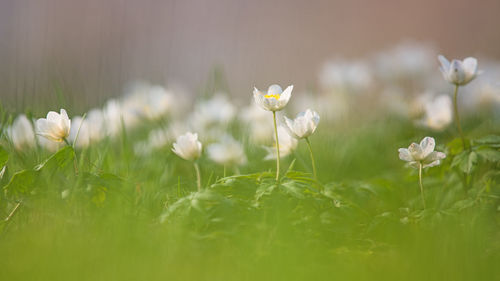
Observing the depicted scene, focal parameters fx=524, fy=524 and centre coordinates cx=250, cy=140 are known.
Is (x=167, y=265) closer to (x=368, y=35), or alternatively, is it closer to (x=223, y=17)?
(x=223, y=17)

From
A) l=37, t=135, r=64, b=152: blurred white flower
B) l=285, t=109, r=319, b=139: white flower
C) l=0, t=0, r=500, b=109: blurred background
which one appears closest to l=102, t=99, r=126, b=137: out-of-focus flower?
l=0, t=0, r=500, b=109: blurred background

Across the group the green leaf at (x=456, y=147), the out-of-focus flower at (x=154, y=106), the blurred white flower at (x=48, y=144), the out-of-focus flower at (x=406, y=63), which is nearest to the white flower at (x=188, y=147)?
the blurred white flower at (x=48, y=144)

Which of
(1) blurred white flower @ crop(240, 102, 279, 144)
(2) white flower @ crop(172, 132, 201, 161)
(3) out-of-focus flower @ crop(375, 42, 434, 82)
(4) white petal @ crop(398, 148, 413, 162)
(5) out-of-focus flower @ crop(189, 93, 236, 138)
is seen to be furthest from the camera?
(3) out-of-focus flower @ crop(375, 42, 434, 82)

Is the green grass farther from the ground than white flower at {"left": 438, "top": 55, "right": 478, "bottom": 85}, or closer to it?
closer to it

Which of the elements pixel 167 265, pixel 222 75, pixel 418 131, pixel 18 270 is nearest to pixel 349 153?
pixel 418 131

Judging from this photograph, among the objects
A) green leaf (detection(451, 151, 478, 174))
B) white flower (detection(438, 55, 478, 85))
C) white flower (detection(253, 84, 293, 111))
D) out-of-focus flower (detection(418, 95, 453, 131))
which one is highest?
white flower (detection(438, 55, 478, 85))

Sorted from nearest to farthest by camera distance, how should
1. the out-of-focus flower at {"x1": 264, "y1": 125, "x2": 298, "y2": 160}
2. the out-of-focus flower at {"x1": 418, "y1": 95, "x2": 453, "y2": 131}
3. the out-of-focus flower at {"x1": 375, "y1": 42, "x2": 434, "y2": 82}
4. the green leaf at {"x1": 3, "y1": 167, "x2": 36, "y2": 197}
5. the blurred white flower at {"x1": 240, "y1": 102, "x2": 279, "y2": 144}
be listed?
the green leaf at {"x1": 3, "y1": 167, "x2": 36, "y2": 197} → the out-of-focus flower at {"x1": 264, "y1": 125, "x2": 298, "y2": 160} → the out-of-focus flower at {"x1": 418, "y1": 95, "x2": 453, "y2": 131} → the blurred white flower at {"x1": 240, "y1": 102, "x2": 279, "y2": 144} → the out-of-focus flower at {"x1": 375, "y1": 42, "x2": 434, "y2": 82}

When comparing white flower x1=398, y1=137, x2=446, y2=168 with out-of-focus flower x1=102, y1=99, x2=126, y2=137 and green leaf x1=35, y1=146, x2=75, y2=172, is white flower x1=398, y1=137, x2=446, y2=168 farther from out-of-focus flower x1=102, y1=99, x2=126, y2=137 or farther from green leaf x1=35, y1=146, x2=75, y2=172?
out-of-focus flower x1=102, y1=99, x2=126, y2=137

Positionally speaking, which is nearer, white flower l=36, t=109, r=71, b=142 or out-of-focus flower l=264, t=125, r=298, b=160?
white flower l=36, t=109, r=71, b=142
